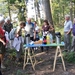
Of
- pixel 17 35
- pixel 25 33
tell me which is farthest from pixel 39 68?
pixel 25 33

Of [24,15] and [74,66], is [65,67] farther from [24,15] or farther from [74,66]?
[24,15]

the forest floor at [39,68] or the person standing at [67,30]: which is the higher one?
the person standing at [67,30]

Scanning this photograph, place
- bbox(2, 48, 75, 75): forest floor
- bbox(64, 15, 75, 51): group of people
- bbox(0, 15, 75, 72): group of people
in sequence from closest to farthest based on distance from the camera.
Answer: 1. bbox(2, 48, 75, 75): forest floor
2. bbox(0, 15, 75, 72): group of people
3. bbox(64, 15, 75, 51): group of people

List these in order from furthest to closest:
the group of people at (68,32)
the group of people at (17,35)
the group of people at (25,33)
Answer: the group of people at (68,32)
the group of people at (25,33)
the group of people at (17,35)

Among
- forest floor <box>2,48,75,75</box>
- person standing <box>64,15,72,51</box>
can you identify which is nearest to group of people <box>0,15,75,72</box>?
person standing <box>64,15,72,51</box>

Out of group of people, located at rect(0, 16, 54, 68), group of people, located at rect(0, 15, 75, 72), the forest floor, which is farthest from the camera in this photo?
group of people, located at rect(0, 15, 75, 72)

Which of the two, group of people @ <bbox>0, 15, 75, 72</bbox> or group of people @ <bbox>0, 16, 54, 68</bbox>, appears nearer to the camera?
group of people @ <bbox>0, 16, 54, 68</bbox>

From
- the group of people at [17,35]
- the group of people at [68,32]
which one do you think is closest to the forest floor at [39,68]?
the group of people at [17,35]

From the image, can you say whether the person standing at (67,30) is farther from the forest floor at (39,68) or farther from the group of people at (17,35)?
the forest floor at (39,68)

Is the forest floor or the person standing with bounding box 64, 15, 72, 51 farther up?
the person standing with bounding box 64, 15, 72, 51

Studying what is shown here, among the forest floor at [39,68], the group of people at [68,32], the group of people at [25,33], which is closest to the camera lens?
the forest floor at [39,68]

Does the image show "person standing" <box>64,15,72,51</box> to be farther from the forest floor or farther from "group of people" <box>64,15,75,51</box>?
the forest floor

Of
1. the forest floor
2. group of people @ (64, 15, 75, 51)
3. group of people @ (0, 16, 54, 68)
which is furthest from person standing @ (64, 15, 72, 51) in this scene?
the forest floor

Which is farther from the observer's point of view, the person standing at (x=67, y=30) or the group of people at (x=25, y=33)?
the person standing at (x=67, y=30)
